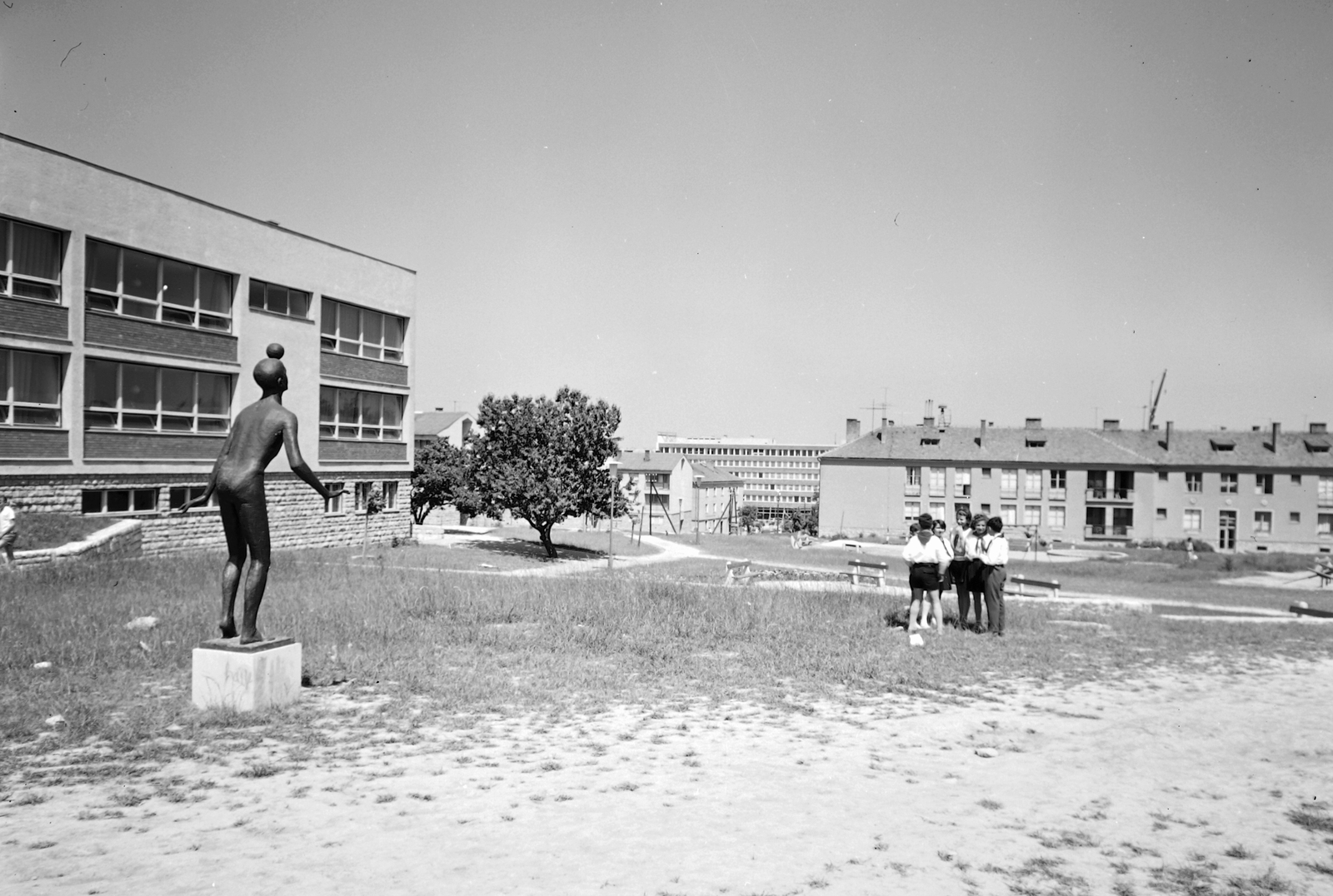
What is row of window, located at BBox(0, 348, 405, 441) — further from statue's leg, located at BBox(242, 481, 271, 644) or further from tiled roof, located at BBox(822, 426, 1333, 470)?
tiled roof, located at BBox(822, 426, 1333, 470)

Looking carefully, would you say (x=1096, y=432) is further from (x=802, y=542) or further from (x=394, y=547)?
(x=394, y=547)

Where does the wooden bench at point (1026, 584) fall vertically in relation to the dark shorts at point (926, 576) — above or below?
below

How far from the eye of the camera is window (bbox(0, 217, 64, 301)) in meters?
21.3

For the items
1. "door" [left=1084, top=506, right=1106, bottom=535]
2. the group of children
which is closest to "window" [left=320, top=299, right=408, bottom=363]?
the group of children

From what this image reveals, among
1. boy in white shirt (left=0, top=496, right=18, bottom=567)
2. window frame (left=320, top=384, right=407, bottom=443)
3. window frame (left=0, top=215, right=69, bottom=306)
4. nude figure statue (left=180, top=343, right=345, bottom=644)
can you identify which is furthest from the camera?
window frame (left=320, top=384, right=407, bottom=443)

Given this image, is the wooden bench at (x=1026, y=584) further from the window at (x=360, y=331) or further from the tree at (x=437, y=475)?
the tree at (x=437, y=475)

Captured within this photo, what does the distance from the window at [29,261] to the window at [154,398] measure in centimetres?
209

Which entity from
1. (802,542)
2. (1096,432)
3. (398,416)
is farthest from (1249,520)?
(398,416)

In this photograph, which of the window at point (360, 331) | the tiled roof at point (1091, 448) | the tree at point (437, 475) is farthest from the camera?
the tiled roof at point (1091, 448)

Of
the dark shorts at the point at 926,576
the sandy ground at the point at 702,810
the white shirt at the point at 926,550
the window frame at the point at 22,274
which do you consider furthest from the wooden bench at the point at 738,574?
the window frame at the point at 22,274

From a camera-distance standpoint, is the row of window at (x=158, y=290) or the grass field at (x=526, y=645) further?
the row of window at (x=158, y=290)

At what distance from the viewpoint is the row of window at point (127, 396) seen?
2172 centimetres

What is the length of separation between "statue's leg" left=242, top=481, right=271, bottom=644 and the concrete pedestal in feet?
0.60

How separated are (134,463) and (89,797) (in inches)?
853
